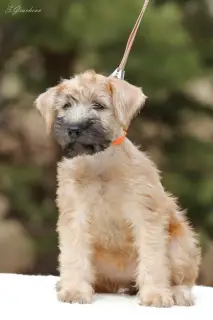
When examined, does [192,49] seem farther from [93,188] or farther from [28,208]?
[93,188]

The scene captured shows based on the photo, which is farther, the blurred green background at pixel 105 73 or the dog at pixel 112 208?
the blurred green background at pixel 105 73

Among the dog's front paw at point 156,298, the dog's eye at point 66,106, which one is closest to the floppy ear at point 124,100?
the dog's eye at point 66,106

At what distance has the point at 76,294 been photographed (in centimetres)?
221

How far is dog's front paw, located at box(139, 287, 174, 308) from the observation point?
2145 mm

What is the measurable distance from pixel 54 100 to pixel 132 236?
20.1 inches

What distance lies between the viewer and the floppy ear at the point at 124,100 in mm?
2170

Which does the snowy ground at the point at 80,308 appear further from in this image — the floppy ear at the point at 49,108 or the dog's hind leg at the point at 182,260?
the floppy ear at the point at 49,108

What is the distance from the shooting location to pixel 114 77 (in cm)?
229

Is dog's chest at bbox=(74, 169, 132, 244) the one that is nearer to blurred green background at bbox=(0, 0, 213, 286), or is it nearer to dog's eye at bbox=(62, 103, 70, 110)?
dog's eye at bbox=(62, 103, 70, 110)

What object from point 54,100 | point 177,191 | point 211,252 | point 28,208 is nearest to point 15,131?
point 28,208

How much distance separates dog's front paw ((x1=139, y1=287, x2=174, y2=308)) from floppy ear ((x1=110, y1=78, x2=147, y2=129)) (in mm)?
527

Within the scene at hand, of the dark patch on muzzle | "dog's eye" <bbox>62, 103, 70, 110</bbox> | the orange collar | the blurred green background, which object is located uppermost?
the blurred green background

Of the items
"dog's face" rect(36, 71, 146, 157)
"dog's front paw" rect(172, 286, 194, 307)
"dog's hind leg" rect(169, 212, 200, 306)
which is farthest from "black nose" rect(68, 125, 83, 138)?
"dog's front paw" rect(172, 286, 194, 307)

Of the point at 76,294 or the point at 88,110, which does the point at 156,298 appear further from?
the point at 88,110
